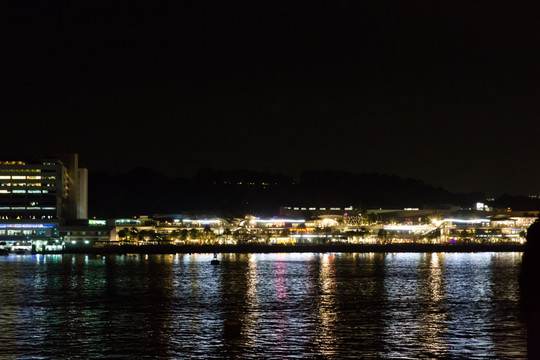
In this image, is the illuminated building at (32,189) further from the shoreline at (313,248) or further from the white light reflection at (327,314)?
the white light reflection at (327,314)

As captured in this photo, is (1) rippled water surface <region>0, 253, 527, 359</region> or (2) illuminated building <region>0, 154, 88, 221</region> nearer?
(1) rippled water surface <region>0, 253, 527, 359</region>

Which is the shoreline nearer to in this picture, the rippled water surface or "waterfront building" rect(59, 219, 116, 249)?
"waterfront building" rect(59, 219, 116, 249)

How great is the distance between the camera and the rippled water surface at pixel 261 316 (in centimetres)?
2488

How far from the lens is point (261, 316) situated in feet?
106

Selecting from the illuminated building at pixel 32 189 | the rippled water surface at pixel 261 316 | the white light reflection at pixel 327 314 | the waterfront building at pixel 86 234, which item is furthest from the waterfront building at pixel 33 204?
the white light reflection at pixel 327 314

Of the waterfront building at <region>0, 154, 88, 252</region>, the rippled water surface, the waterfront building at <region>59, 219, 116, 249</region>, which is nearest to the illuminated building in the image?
the waterfront building at <region>0, 154, 88, 252</region>

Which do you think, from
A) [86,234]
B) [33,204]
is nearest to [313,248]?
[86,234]

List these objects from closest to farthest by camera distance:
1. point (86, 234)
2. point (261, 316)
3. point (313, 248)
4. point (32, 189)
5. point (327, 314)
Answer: point (261, 316), point (327, 314), point (86, 234), point (32, 189), point (313, 248)

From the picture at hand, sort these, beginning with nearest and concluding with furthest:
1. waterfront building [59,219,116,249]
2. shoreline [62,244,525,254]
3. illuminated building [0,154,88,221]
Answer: shoreline [62,244,525,254]
waterfront building [59,219,116,249]
illuminated building [0,154,88,221]

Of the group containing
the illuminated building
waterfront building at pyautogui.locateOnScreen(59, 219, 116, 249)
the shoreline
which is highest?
the illuminated building

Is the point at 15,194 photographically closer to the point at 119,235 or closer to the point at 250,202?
the point at 119,235

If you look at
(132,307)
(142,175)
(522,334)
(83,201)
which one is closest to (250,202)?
(142,175)

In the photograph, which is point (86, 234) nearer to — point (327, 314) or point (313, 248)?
point (313, 248)

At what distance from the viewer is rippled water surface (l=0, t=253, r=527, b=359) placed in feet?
81.6
